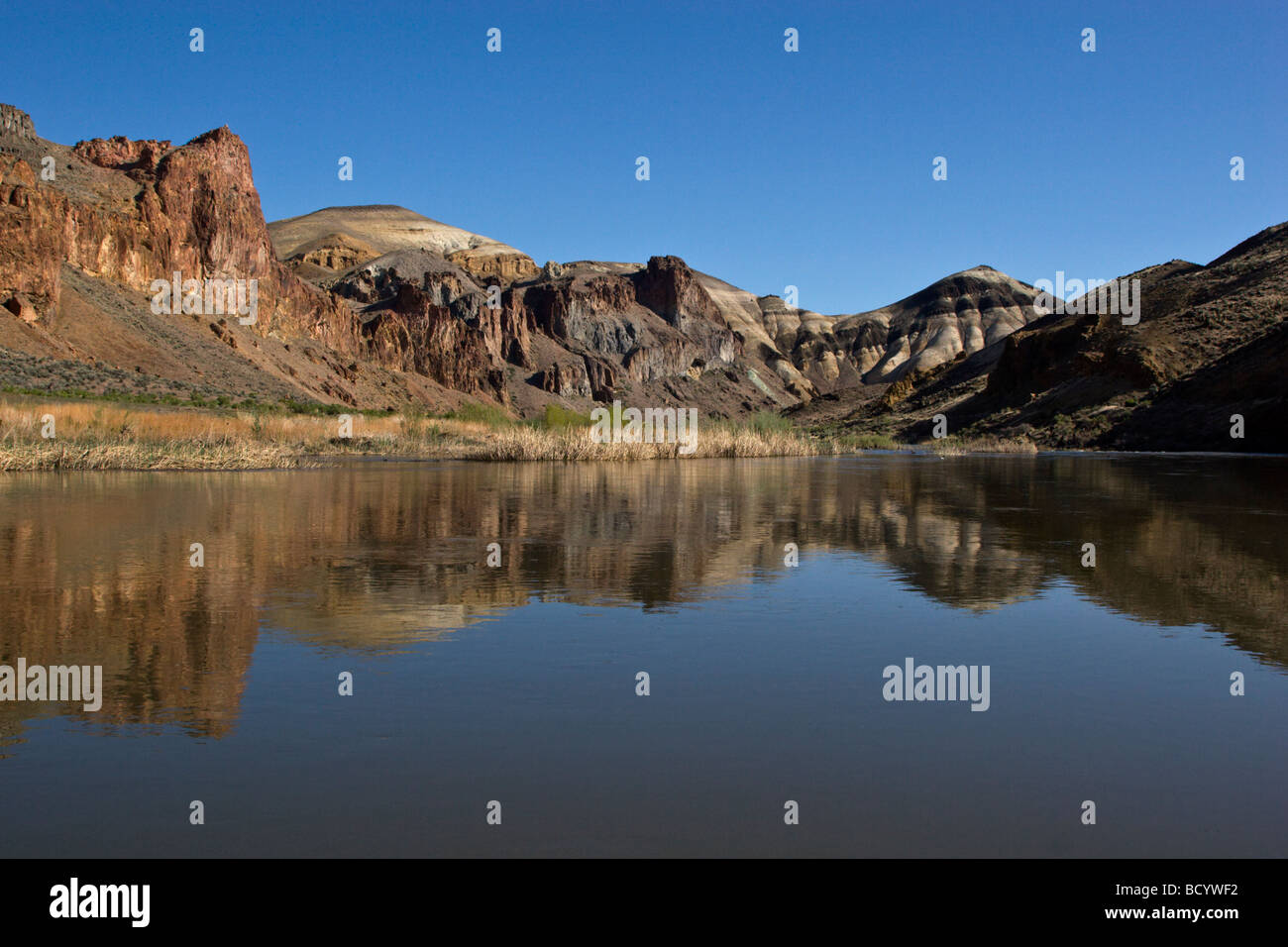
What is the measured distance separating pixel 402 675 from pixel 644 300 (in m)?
175

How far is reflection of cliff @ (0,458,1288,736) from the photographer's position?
8.12 meters

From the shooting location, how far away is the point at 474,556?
12914mm

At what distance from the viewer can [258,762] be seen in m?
5.24

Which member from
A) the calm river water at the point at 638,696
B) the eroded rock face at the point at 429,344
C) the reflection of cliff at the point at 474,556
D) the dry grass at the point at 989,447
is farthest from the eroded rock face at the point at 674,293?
the calm river water at the point at 638,696

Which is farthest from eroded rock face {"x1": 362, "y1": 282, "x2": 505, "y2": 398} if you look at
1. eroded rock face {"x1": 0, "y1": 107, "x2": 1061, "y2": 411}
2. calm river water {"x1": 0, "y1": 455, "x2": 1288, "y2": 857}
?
calm river water {"x1": 0, "y1": 455, "x2": 1288, "y2": 857}

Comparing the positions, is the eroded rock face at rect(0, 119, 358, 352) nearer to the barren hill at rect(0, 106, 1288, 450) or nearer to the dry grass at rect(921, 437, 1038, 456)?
the barren hill at rect(0, 106, 1288, 450)

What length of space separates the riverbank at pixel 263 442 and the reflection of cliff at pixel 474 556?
634 centimetres

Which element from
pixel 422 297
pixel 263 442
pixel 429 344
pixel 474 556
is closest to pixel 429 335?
pixel 429 344

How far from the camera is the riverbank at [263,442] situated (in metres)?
31.4

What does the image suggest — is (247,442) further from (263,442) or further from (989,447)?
(989,447)

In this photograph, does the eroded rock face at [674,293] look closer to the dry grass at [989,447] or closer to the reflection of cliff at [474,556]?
the dry grass at [989,447]
